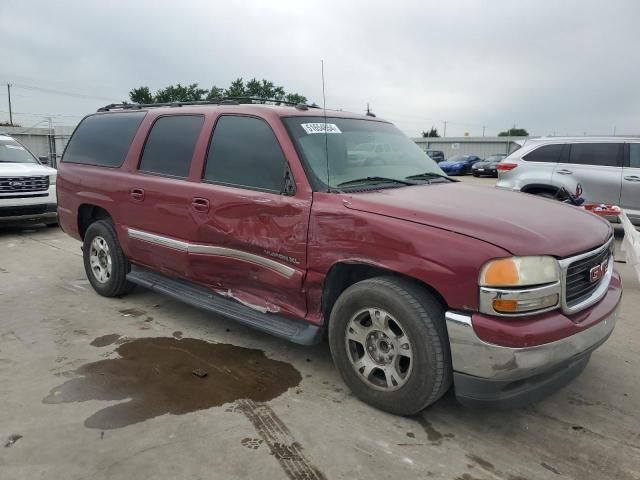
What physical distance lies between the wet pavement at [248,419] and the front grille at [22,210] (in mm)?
5076

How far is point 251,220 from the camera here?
3604mm

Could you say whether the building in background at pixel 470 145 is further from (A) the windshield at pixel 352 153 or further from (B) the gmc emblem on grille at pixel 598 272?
(B) the gmc emblem on grille at pixel 598 272

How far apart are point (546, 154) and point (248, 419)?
26.0 ft

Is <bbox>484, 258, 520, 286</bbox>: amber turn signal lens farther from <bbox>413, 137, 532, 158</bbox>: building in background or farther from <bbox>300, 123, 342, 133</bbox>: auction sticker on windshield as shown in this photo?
<bbox>413, 137, 532, 158</bbox>: building in background

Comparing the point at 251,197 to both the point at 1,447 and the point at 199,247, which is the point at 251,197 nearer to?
the point at 199,247

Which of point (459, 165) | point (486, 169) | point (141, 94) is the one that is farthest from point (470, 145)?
point (141, 94)

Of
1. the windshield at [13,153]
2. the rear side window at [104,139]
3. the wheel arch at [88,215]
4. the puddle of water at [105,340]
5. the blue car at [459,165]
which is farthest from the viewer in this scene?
the blue car at [459,165]

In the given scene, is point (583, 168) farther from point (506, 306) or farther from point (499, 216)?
point (506, 306)

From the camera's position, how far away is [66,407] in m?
3.11

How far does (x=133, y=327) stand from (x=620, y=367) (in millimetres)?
3813

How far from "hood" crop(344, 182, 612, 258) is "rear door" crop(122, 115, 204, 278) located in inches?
63.9

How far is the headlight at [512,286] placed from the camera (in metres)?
2.56

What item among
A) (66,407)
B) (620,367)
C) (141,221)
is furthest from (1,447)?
(620,367)

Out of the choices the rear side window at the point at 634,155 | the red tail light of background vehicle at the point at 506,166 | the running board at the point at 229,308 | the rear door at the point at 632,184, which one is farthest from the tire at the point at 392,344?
the rear side window at the point at 634,155
